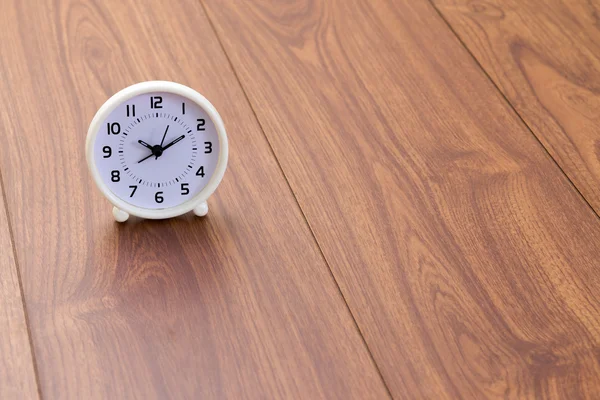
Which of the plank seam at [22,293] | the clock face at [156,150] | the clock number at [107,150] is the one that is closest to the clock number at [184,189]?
the clock face at [156,150]

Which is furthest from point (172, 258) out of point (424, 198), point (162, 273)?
point (424, 198)

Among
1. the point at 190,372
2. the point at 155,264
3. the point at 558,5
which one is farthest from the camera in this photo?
the point at 558,5

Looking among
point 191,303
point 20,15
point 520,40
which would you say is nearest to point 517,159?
point 520,40

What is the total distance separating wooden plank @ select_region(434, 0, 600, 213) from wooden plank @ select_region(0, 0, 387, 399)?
430mm

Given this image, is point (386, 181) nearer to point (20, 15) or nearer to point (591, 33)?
point (591, 33)

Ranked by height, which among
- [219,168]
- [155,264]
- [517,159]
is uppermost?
[517,159]

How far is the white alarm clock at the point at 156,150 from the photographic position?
3.52ft

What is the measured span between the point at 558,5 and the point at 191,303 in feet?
3.09

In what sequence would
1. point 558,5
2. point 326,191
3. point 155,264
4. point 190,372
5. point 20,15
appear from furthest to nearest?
point 558,5 → point 20,15 → point 326,191 → point 155,264 → point 190,372

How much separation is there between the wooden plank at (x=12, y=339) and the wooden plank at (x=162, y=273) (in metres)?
0.01

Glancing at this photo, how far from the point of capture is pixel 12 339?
1034 mm

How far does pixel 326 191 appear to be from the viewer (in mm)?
1238

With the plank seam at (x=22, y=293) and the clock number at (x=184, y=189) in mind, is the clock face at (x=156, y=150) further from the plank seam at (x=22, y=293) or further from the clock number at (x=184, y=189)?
the plank seam at (x=22, y=293)

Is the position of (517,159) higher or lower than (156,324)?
higher
